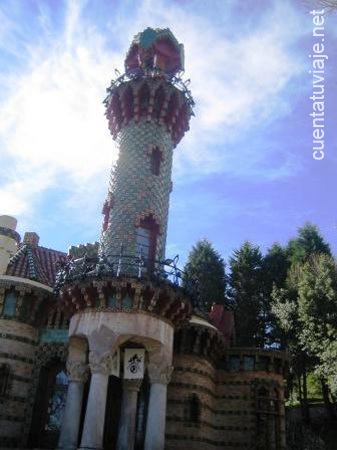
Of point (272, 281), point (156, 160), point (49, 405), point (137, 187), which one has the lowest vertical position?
point (49, 405)

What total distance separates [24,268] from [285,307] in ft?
67.4

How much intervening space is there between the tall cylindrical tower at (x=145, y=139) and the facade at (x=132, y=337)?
5 cm

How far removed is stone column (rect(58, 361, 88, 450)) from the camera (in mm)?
15836

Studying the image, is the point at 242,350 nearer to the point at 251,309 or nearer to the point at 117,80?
the point at 117,80

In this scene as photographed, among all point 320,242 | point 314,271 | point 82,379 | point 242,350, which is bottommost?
point 82,379

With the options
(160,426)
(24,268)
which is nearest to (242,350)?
(160,426)

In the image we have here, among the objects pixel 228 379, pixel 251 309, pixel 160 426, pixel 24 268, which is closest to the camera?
pixel 160 426

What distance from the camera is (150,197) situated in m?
19.7

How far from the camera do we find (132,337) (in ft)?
52.0

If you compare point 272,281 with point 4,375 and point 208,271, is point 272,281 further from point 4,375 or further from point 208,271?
point 4,375

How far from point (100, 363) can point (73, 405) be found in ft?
7.26

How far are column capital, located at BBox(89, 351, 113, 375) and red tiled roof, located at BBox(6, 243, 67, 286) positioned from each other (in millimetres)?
5140

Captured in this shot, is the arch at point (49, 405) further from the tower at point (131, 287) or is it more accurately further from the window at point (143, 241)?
the window at point (143, 241)

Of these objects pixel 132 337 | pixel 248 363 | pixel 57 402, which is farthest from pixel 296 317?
pixel 132 337
